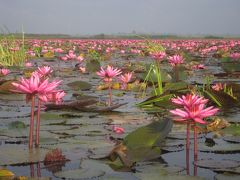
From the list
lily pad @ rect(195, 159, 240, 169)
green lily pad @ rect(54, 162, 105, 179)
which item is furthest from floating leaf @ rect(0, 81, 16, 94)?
lily pad @ rect(195, 159, 240, 169)

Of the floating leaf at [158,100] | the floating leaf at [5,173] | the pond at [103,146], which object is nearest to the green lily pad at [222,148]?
the pond at [103,146]

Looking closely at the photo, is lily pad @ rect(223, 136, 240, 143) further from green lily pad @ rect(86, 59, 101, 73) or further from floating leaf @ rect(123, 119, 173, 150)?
green lily pad @ rect(86, 59, 101, 73)

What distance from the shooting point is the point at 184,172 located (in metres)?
1.62

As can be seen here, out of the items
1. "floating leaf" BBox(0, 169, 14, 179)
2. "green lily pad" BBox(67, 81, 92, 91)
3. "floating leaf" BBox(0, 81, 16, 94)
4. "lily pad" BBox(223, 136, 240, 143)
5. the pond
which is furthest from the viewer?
"green lily pad" BBox(67, 81, 92, 91)

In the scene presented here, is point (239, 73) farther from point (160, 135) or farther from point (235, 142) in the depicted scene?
point (160, 135)

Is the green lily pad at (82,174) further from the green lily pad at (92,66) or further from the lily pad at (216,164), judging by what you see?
the green lily pad at (92,66)

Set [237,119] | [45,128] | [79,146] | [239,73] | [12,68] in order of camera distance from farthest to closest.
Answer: [12,68] < [239,73] < [237,119] < [45,128] < [79,146]

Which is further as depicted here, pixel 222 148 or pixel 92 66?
pixel 92 66

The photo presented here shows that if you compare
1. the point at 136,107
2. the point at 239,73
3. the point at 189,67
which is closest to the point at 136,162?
the point at 136,107

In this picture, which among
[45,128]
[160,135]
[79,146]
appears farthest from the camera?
[45,128]

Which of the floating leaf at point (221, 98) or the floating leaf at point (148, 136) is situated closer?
the floating leaf at point (148, 136)

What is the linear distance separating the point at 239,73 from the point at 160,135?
4248 millimetres

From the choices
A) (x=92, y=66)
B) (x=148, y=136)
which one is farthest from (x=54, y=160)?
(x=92, y=66)

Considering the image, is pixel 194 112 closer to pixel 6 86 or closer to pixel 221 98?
pixel 221 98
